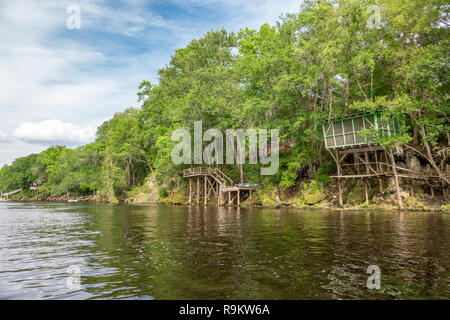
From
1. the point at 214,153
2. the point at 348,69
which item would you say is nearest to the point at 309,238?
the point at 348,69

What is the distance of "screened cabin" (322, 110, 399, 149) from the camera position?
22.9 meters

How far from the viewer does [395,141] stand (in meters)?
21.9

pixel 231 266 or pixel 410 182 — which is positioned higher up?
pixel 410 182

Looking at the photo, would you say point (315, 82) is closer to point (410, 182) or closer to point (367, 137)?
point (367, 137)

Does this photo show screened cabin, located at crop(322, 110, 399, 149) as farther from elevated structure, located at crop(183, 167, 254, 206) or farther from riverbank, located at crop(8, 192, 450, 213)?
elevated structure, located at crop(183, 167, 254, 206)

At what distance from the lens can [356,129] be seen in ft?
79.6

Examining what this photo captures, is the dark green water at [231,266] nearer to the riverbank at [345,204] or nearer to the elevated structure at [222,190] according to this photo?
the riverbank at [345,204]

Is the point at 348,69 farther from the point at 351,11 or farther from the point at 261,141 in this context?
the point at 261,141

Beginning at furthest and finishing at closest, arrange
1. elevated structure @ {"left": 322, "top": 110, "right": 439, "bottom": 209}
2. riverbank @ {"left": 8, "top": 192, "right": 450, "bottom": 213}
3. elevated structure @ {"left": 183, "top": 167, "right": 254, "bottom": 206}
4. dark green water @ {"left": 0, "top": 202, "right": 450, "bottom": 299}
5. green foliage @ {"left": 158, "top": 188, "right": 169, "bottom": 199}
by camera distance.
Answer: green foliage @ {"left": 158, "top": 188, "right": 169, "bottom": 199}, elevated structure @ {"left": 183, "top": 167, "right": 254, "bottom": 206}, elevated structure @ {"left": 322, "top": 110, "right": 439, "bottom": 209}, riverbank @ {"left": 8, "top": 192, "right": 450, "bottom": 213}, dark green water @ {"left": 0, "top": 202, "right": 450, "bottom": 299}

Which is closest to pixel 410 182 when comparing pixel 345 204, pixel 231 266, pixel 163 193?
pixel 345 204

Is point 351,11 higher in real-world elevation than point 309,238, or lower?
higher

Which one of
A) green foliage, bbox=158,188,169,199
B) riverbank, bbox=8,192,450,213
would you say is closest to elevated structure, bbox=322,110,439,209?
riverbank, bbox=8,192,450,213

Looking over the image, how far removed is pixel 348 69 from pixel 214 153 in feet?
68.0

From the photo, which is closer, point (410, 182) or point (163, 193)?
point (410, 182)
